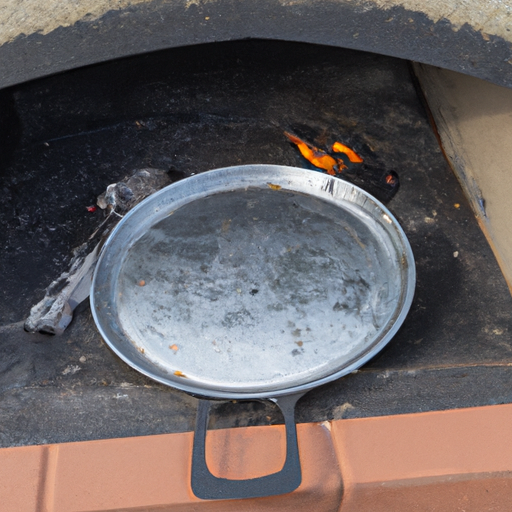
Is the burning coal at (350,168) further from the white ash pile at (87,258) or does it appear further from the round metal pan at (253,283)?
the white ash pile at (87,258)

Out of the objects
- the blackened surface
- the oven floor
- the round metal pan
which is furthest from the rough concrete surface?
the round metal pan

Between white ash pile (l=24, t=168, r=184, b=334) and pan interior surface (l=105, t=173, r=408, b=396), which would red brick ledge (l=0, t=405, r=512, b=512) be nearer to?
pan interior surface (l=105, t=173, r=408, b=396)

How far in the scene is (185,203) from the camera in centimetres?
131

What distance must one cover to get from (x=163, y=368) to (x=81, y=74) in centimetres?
80

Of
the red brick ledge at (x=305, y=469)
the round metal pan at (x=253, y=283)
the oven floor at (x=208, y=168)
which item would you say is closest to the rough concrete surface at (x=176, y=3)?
the oven floor at (x=208, y=168)

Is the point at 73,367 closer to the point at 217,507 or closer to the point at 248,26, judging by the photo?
the point at 217,507

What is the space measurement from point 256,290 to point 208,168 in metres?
0.51

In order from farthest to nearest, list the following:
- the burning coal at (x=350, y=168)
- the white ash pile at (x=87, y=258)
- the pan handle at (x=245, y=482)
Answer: the burning coal at (x=350, y=168), the white ash pile at (x=87, y=258), the pan handle at (x=245, y=482)

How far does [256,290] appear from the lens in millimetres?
1141

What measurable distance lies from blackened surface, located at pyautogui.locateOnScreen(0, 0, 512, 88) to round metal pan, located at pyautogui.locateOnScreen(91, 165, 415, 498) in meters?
0.40

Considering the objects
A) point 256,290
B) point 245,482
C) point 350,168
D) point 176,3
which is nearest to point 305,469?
point 245,482

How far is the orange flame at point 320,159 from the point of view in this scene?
1.44 m

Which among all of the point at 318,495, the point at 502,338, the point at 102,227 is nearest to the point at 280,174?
the point at 102,227

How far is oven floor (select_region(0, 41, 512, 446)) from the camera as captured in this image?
1.00m
